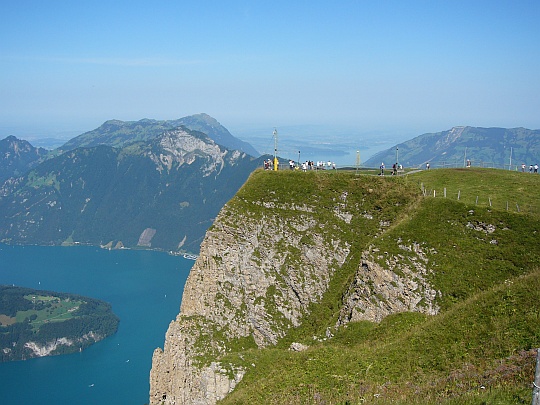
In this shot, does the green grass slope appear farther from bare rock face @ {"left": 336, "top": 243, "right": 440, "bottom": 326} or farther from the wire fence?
bare rock face @ {"left": 336, "top": 243, "right": 440, "bottom": 326}

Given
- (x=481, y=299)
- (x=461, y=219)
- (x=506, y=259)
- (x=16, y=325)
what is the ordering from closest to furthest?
(x=481, y=299)
(x=506, y=259)
(x=461, y=219)
(x=16, y=325)

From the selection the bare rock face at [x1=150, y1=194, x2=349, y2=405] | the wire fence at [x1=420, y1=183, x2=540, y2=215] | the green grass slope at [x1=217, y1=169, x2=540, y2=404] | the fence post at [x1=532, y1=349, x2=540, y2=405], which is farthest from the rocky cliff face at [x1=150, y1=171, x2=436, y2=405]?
the fence post at [x1=532, y1=349, x2=540, y2=405]

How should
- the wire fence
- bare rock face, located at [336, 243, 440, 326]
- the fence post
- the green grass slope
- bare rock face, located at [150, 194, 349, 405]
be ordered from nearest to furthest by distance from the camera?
the fence post → the green grass slope → bare rock face, located at [336, 243, 440, 326] → the wire fence → bare rock face, located at [150, 194, 349, 405]

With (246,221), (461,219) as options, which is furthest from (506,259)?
(246,221)

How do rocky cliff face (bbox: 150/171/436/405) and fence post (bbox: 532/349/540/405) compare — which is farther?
rocky cliff face (bbox: 150/171/436/405)

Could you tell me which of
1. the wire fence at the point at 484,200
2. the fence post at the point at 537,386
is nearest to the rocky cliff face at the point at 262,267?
the wire fence at the point at 484,200

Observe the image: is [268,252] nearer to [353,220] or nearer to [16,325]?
[353,220]

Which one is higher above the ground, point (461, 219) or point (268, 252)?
point (461, 219)
